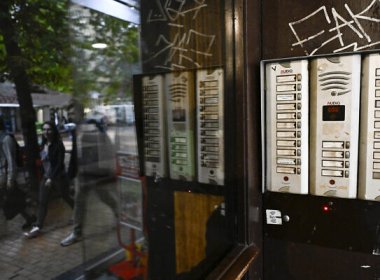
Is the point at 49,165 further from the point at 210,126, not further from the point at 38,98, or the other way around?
the point at 210,126

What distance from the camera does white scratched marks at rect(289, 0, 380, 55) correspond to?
66.1 inches

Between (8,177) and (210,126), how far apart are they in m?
Result: 1.12

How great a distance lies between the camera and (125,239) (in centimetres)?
275

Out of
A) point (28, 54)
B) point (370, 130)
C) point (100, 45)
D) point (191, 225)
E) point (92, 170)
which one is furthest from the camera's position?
point (100, 45)

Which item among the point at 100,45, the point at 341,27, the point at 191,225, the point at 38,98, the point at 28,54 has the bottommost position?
the point at 191,225

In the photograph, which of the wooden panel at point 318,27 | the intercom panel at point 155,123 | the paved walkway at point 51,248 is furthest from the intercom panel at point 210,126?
the paved walkway at point 51,248

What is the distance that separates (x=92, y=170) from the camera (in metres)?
2.61

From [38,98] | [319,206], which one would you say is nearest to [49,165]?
[38,98]

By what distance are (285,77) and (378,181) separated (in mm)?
680

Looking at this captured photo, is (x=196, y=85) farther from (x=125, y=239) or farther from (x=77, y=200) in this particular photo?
(x=125, y=239)

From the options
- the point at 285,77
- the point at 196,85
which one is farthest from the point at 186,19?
the point at 285,77

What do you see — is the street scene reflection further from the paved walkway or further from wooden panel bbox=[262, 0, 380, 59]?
wooden panel bbox=[262, 0, 380, 59]

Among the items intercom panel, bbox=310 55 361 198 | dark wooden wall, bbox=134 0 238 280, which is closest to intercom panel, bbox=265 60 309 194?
intercom panel, bbox=310 55 361 198

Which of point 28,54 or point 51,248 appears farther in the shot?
point 51,248
